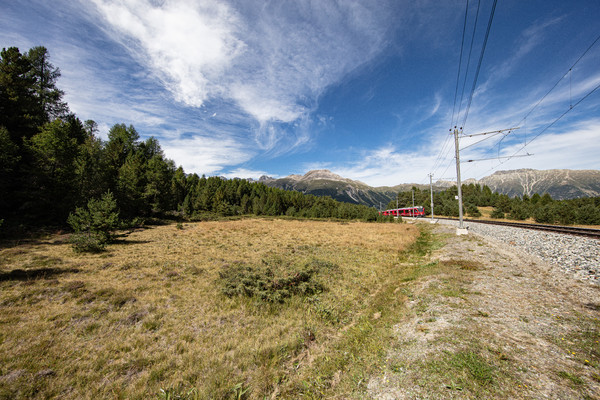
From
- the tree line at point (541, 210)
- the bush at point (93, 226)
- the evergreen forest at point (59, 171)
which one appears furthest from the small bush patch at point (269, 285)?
the tree line at point (541, 210)

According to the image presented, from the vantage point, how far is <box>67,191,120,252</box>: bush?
1702cm

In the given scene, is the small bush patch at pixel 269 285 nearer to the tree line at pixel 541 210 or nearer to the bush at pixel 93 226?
the bush at pixel 93 226

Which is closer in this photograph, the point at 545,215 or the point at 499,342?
the point at 499,342

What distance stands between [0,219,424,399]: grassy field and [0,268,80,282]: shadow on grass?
0.07 metres

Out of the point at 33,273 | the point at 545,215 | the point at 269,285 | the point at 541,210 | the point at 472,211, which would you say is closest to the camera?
the point at 269,285

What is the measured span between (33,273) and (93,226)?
8333 millimetres

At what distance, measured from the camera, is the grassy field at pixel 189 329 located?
4.70 m

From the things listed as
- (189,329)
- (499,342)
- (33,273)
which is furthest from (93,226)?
(499,342)

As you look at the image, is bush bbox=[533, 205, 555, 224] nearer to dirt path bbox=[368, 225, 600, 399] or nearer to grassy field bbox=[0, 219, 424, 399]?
dirt path bbox=[368, 225, 600, 399]

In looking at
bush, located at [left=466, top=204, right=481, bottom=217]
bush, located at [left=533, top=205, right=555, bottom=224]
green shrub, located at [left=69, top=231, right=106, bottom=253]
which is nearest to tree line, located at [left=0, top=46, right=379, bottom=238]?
green shrub, located at [left=69, top=231, right=106, bottom=253]

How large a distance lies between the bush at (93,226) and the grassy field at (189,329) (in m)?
3.36

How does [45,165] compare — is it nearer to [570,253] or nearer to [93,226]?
[93,226]

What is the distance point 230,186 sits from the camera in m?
97.6

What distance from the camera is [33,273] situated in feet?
36.9
